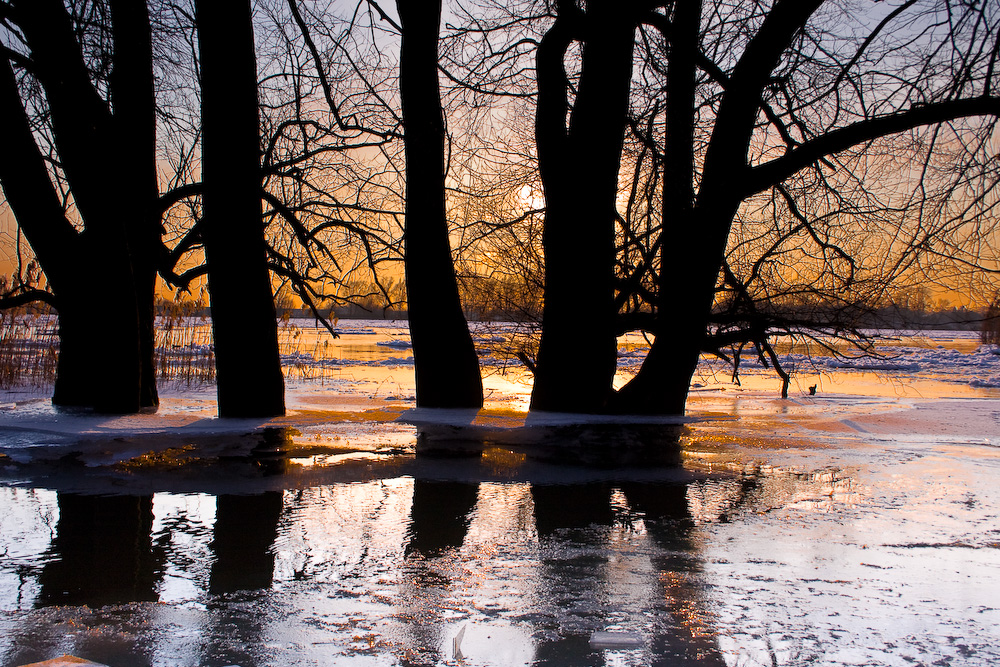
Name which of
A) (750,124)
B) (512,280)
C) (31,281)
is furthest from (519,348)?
(31,281)

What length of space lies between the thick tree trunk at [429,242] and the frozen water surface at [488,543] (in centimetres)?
Result: 150

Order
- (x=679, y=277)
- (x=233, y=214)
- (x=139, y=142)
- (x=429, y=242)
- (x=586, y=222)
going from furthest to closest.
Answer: (x=139, y=142), (x=429, y=242), (x=586, y=222), (x=679, y=277), (x=233, y=214)

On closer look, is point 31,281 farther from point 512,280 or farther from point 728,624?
point 728,624

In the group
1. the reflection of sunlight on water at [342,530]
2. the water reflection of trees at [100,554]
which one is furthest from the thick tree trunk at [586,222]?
the water reflection of trees at [100,554]

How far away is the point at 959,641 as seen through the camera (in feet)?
7.23

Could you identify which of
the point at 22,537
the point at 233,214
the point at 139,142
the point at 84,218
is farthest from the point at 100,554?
the point at 139,142

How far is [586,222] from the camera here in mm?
6598

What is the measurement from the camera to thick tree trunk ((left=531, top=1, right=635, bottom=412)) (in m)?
6.48

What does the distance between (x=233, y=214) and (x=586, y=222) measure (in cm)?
297

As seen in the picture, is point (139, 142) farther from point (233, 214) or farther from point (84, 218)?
point (233, 214)

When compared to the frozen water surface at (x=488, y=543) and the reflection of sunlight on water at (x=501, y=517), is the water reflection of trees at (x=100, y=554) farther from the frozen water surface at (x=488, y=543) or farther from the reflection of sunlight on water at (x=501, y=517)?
the reflection of sunlight on water at (x=501, y=517)

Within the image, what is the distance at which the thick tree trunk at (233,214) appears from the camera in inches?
238

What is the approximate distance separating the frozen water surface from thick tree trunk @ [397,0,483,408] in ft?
4.92

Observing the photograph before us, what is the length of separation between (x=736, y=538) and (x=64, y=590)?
254cm
